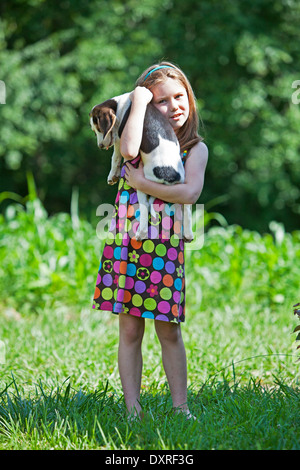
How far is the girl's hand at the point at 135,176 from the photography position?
2311 mm

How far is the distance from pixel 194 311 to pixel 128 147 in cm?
265

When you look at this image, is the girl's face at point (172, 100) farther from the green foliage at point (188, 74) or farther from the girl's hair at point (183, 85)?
the green foliage at point (188, 74)

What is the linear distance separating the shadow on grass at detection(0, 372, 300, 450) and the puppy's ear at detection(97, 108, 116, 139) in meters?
1.14

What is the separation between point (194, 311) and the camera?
467 cm

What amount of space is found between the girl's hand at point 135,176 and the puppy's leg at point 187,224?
24cm

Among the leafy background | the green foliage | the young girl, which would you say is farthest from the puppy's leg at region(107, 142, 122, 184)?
the green foliage

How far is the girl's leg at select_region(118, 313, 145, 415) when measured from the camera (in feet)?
7.82

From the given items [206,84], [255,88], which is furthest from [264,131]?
[206,84]

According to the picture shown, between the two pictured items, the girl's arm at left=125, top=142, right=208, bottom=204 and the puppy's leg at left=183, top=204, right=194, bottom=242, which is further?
the puppy's leg at left=183, top=204, right=194, bottom=242

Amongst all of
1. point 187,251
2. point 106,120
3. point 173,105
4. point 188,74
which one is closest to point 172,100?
point 173,105

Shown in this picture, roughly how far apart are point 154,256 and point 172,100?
66cm

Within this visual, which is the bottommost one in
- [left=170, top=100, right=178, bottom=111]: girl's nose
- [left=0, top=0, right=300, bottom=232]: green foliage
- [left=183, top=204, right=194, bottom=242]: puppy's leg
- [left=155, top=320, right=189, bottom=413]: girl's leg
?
[left=155, top=320, right=189, bottom=413]: girl's leg

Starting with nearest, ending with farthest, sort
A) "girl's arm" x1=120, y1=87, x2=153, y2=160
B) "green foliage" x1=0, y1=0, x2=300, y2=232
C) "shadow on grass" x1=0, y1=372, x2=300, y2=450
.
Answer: "shadow on grass" x1=0, y1=372, x2=300, y2=450 → "girl's arm" x1=120, y1=87, x2=153, y2=160 → "green foliage" x1=0, y1=0, x2=300, y2=232

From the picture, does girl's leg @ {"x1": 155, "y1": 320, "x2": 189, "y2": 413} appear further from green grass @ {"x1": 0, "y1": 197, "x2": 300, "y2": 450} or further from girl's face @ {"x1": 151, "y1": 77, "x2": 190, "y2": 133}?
Result: girl's face @ {"x1": 151, "y1": 77, "x2": 190, "y2": 133}
